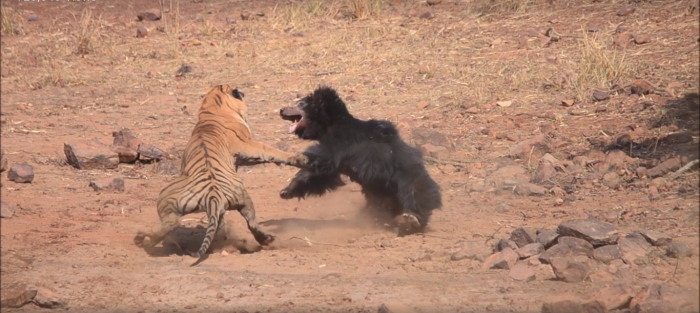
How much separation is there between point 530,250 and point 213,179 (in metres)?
2.35

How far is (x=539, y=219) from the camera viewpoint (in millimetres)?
7238

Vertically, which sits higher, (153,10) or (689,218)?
(153,10)

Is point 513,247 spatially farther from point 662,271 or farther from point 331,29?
point 331,29

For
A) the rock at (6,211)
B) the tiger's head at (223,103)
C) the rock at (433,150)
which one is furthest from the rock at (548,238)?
Result: the rock at (6,211)

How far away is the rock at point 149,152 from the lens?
9180mm

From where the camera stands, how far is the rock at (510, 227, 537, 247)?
6.24 metres

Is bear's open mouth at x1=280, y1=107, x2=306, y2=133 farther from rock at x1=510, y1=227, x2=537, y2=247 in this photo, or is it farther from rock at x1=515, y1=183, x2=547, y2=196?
rock at x1=510, y1=227, x2=537, y2=247

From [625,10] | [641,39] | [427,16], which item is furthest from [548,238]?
[427,16]

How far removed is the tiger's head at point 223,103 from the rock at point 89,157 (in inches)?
58.5

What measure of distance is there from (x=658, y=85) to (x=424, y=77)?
9.91ft

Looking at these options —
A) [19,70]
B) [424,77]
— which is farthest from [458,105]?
[19,70]

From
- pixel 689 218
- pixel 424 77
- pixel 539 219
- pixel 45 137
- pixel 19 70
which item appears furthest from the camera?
pixel 19 70

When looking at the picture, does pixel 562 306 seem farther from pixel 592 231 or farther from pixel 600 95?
pixel 600 95

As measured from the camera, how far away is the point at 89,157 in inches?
351
